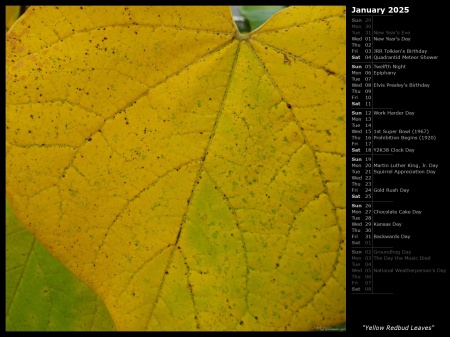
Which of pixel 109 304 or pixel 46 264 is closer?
pixel 109 304

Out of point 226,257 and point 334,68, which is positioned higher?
point 334,68

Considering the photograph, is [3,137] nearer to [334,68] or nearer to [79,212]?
[79,212]
